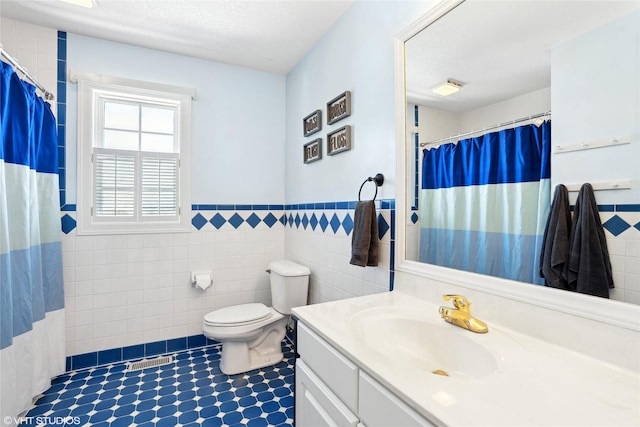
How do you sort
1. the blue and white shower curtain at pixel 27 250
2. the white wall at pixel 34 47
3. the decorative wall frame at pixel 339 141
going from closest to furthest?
the blue and white shower curtain at pixel 27 250 → the decorative wall frame at pixel 339 141 → the white wall at pixel 34 47

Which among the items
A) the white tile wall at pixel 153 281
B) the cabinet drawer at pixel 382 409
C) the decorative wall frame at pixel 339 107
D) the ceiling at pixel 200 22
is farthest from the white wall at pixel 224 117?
the cabinet drawer at pixel 382 409

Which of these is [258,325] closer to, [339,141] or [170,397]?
[170,397]

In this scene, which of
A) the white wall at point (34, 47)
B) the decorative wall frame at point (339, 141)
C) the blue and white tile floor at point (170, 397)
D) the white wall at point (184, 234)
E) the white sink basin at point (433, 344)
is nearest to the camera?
the white sink basin at point (433, 344)

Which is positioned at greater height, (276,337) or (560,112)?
(560,112)

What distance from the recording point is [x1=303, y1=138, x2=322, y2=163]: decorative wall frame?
218 cm

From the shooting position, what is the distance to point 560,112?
897mm

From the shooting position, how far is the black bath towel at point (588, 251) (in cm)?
81

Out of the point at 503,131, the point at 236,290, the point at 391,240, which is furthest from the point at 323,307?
the point at 236,290

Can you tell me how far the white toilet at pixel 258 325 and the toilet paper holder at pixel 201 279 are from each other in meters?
0.29

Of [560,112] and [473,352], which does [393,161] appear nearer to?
[560,112]

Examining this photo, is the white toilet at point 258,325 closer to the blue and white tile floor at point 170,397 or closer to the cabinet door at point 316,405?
the blue and white tile floor at point 170,397

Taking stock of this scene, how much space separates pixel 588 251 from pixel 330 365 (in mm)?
823

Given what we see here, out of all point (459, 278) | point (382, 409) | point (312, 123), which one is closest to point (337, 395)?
point (382, 409)

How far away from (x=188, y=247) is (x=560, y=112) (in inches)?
96.9
